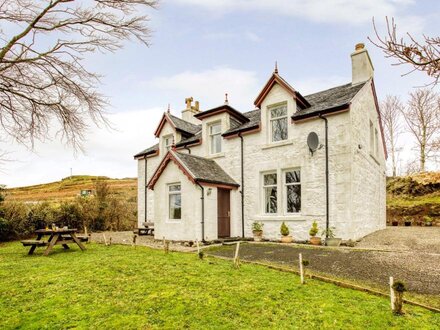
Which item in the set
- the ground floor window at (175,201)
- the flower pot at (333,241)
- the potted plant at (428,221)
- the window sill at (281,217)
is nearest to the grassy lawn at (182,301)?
the flower pot at (333,241)

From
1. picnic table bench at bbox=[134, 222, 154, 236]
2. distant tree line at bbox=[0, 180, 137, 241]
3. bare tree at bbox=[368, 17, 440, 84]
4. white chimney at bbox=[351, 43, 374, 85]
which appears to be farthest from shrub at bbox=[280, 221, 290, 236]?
distant tree line at bbox=[0, 180, 137, 241]

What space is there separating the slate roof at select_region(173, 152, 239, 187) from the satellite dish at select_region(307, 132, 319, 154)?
14.6 ft

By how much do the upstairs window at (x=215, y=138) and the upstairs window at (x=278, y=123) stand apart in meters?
3.38

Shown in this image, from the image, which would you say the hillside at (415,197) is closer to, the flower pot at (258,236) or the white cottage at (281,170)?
the white cottage at (281,170)

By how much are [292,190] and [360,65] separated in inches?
287

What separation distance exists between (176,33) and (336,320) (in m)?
10.4

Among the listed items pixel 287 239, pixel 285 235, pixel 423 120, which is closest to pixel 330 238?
pixel 287 239

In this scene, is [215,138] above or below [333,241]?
above

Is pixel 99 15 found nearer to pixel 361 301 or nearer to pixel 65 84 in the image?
pixel 65 84

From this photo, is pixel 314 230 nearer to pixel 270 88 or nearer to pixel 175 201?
pixel 175 201

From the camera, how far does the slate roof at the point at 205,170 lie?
14.9m

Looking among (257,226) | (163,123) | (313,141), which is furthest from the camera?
(163,123)

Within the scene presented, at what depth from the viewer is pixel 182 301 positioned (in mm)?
5961

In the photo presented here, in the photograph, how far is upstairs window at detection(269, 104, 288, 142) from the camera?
15.6 m
